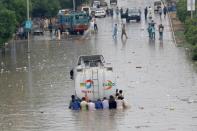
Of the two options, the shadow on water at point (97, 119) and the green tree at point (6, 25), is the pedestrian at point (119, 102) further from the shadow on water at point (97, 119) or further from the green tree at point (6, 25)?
the green tree at point (6, 25)

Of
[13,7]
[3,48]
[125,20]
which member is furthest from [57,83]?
[125,20]

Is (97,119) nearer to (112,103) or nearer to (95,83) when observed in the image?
(112,103)

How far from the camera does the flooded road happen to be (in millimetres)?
27734

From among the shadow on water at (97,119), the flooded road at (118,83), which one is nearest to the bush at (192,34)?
the flooded road at (118,83)

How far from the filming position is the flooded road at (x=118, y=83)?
2773 centimetres

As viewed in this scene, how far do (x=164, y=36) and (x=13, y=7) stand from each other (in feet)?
39.4

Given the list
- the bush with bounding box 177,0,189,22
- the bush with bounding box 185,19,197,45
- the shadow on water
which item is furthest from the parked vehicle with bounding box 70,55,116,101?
the bush with bounding box 177,0,189,22

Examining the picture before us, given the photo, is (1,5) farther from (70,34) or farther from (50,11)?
(50,11)

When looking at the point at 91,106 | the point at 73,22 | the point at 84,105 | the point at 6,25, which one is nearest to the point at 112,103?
the point at 91,106

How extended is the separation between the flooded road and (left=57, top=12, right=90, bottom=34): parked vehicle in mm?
4968

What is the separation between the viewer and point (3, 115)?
30.0 meters

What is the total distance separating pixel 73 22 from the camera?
67375 millimetres

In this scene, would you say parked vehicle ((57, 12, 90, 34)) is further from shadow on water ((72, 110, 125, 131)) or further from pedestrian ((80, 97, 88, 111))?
shadow on water ((72, 110, 125, 131))

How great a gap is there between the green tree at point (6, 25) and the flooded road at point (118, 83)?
104cm
